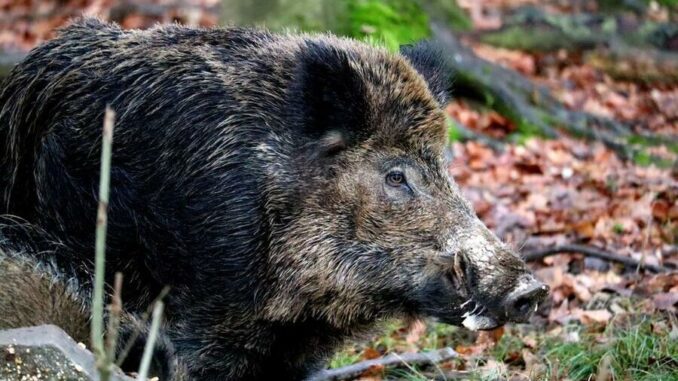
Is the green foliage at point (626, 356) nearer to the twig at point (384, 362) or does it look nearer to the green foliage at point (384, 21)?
the twig at point (384, 362)

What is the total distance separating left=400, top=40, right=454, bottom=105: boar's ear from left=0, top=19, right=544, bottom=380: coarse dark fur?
380mm

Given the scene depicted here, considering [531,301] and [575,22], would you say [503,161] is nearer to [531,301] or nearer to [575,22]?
[531,301]

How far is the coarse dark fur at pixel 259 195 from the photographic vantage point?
5836mm

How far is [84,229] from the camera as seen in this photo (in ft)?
19.8

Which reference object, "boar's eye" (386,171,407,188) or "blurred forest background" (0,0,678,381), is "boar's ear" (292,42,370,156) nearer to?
"boar's eye" (386,171,407,188)

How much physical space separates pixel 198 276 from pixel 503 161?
6.72 m

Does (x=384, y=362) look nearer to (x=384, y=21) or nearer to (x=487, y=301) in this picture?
(x=487, y=301)

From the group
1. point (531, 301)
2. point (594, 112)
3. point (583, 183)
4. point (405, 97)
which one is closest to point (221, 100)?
point (405, 97)

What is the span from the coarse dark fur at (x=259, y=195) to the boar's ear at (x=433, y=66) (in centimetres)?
38

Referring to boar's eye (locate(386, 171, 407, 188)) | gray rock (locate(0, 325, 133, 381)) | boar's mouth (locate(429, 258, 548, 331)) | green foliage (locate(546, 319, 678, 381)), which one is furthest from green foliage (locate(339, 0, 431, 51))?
gray rock (locate(0, 325, 133, 381))

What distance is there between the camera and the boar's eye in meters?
5.97

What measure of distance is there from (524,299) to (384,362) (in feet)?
5.34

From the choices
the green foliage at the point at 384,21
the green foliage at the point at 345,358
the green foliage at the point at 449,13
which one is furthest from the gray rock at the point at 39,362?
the green foliage at the point at 449,13

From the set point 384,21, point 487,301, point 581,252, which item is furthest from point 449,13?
point 487,301
